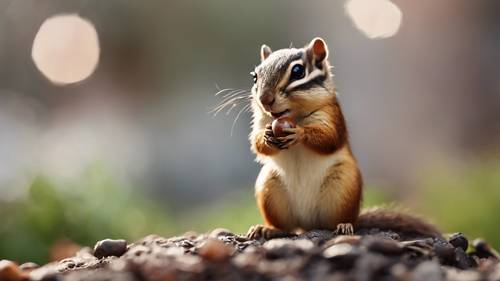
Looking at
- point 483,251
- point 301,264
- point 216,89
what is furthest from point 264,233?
Result: point 216,89

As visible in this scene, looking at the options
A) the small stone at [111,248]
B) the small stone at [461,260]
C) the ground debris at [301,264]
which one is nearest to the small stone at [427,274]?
the ground debris at [301,264]

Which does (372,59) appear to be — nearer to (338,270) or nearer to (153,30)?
(153,30)

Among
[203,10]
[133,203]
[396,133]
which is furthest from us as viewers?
[203,10]

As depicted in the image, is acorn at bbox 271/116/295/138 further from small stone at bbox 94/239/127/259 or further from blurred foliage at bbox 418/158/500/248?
blurred foliage at bbox 418/158/500/248

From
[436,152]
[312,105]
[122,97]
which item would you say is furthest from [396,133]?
[312,105]

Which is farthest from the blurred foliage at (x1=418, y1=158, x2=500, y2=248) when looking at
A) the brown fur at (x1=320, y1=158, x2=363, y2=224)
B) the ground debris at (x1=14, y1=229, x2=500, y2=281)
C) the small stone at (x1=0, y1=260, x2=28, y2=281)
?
the small stone at (x1=0, y1=260, x2=28, y2=281)

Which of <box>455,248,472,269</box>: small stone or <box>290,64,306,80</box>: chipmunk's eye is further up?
<box>290,64,306,80</box>: chipmunk's eye

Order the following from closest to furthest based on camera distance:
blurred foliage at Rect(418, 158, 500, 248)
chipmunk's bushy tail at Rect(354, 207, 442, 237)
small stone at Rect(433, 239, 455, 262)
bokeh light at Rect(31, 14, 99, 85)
→ small stone at Rect(433, 239, 455, 262) < chipmunk's bushy tail at Rect(354, 207, 442, 237) < blurred foliage at Rect(418, 158, 500, 248) < bokeh light at Rect(31, 14, 99, 85)
